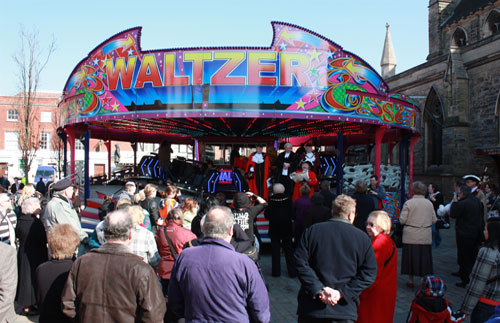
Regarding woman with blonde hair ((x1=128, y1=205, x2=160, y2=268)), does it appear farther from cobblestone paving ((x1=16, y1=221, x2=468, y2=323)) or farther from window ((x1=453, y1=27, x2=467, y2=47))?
window ((x1=453, y1=27, x2=467, y2=47))

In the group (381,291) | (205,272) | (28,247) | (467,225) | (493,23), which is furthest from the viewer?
(493,23)

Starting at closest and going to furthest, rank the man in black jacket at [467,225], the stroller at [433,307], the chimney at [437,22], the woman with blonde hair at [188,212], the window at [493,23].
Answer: the stroller at [433,307], the woman with blonde hair at [188,212], the man in black jacket at [467,225], the window at [493,23], the chimney at [437,22]

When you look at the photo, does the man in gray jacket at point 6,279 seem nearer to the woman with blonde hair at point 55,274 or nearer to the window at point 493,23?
the woman with blonde hair at point 55,274

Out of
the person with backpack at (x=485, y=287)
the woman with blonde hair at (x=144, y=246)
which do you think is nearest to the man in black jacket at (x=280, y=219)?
the woman with blonde hair at (x=144, y=246)

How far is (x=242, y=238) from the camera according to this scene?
4078 millimetres

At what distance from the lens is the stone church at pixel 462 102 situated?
19.1 m

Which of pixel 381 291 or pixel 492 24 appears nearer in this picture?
pixel 381 291

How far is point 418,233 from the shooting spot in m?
6.20

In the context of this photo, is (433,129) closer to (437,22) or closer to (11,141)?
(437,22)

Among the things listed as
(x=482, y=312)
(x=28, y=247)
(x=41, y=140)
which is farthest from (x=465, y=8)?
(x=41, y=140)

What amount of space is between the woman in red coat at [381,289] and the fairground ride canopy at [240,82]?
570 cm

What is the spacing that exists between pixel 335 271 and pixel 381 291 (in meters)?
0.72

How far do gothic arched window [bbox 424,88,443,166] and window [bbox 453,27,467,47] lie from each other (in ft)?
21.8

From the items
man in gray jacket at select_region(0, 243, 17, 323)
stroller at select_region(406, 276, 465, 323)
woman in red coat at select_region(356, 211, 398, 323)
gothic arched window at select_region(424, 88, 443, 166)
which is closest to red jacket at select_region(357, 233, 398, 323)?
woman in red coat at select_region(356, 211, 398, 323)
